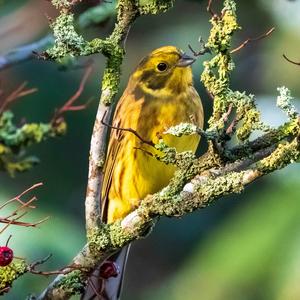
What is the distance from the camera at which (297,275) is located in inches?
130

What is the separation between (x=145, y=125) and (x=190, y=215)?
9.03 ft

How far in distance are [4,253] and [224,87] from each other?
1.96 ft

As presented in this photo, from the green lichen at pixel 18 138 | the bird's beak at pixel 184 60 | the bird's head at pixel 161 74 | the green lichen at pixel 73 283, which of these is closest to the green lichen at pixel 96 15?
the bird's head at pixel 161 74

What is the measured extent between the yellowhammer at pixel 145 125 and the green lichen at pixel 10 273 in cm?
105

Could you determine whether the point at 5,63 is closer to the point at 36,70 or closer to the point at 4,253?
the point at 4,253

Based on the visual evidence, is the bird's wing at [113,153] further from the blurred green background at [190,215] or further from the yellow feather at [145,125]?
the blurred green background at [190,215]

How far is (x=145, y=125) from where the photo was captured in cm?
348

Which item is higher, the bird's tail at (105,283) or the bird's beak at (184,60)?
the bird's beak at (184,60)

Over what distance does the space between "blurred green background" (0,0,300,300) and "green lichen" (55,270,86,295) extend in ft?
3.11

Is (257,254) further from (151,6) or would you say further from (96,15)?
(151,6)

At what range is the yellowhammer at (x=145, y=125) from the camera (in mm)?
3463

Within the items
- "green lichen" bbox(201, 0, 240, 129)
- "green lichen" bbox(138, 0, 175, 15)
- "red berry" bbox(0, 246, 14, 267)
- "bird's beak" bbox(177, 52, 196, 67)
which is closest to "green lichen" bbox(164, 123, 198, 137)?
"green lichen" bbox(201, 0, 240, 129)

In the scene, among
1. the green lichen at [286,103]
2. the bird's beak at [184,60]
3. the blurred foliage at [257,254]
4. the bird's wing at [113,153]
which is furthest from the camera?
the bird's wing at [113,153]

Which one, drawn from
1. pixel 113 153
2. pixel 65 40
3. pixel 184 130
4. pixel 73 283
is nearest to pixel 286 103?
pixel 184 130
